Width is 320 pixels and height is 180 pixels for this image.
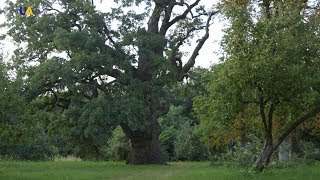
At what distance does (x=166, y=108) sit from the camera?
3512cm

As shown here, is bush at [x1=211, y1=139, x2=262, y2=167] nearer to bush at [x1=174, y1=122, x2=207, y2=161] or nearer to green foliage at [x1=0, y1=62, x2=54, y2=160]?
green foliage at [x1=0, y1=62, x2=54, y2=160]

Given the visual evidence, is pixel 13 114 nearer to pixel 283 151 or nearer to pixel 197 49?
pixel 283 151

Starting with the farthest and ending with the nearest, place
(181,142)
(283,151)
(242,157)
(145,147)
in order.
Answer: (181,142) < (145,147) < (283,151) < (242,157)

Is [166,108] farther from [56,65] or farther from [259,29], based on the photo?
[259,29]

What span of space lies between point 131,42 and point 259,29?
41.7 feet

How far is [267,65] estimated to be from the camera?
16875 millimetres

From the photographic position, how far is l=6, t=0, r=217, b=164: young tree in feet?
92.0

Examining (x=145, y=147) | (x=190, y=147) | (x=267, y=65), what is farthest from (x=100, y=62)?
(x=190, y=147)

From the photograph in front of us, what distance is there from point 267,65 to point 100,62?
522 inches

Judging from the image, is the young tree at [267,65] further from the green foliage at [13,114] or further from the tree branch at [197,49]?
the tree branch at [197,49]

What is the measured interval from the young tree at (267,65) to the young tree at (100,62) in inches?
408

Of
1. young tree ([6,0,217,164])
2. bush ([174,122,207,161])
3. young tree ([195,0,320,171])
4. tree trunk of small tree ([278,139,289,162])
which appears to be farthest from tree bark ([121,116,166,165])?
young tree ([195,0,320,171])

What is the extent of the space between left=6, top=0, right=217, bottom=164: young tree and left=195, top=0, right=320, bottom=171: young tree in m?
10.4

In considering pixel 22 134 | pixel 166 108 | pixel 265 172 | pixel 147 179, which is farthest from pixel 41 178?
pixel 166 108
